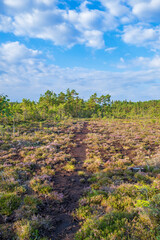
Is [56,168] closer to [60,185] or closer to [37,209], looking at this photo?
[60,185]

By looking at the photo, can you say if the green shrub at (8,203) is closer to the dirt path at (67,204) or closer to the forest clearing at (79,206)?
the forest clearing at (79,206)

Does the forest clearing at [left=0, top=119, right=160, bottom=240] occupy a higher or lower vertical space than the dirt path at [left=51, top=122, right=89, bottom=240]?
higher

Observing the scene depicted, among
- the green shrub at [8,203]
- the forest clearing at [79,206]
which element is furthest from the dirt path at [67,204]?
the green shrub at [8,203]

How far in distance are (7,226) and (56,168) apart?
20.7ft

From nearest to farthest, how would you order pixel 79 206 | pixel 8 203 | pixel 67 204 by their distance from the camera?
1. pixel 8 203
2. pixel 79 206
3. pixel 67 204

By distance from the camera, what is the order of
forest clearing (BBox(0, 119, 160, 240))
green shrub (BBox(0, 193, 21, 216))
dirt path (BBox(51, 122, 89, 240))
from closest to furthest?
forest clearing (BBox(0, 119, 160, 240)) < dirt path (BBox(51, 122, 89, 240)) < green shrub (BBox(0, 193, 21, 216))

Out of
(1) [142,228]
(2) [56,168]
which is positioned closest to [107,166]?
(2) [56,168]

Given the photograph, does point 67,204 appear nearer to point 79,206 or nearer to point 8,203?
point 79,206

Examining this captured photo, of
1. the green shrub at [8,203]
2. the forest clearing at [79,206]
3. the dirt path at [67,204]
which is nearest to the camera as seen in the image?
the forest clearing at [79,206]

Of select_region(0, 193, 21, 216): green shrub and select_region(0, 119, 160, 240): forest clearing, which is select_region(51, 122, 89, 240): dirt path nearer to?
select_region(0, 119, 160, 240): forest clearing

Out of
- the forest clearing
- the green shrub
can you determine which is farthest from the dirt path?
the green shrub

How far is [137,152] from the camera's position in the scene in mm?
14875

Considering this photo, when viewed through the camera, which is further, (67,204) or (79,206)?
(67,204)

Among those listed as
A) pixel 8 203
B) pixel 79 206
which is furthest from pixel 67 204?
pixel 8 203
